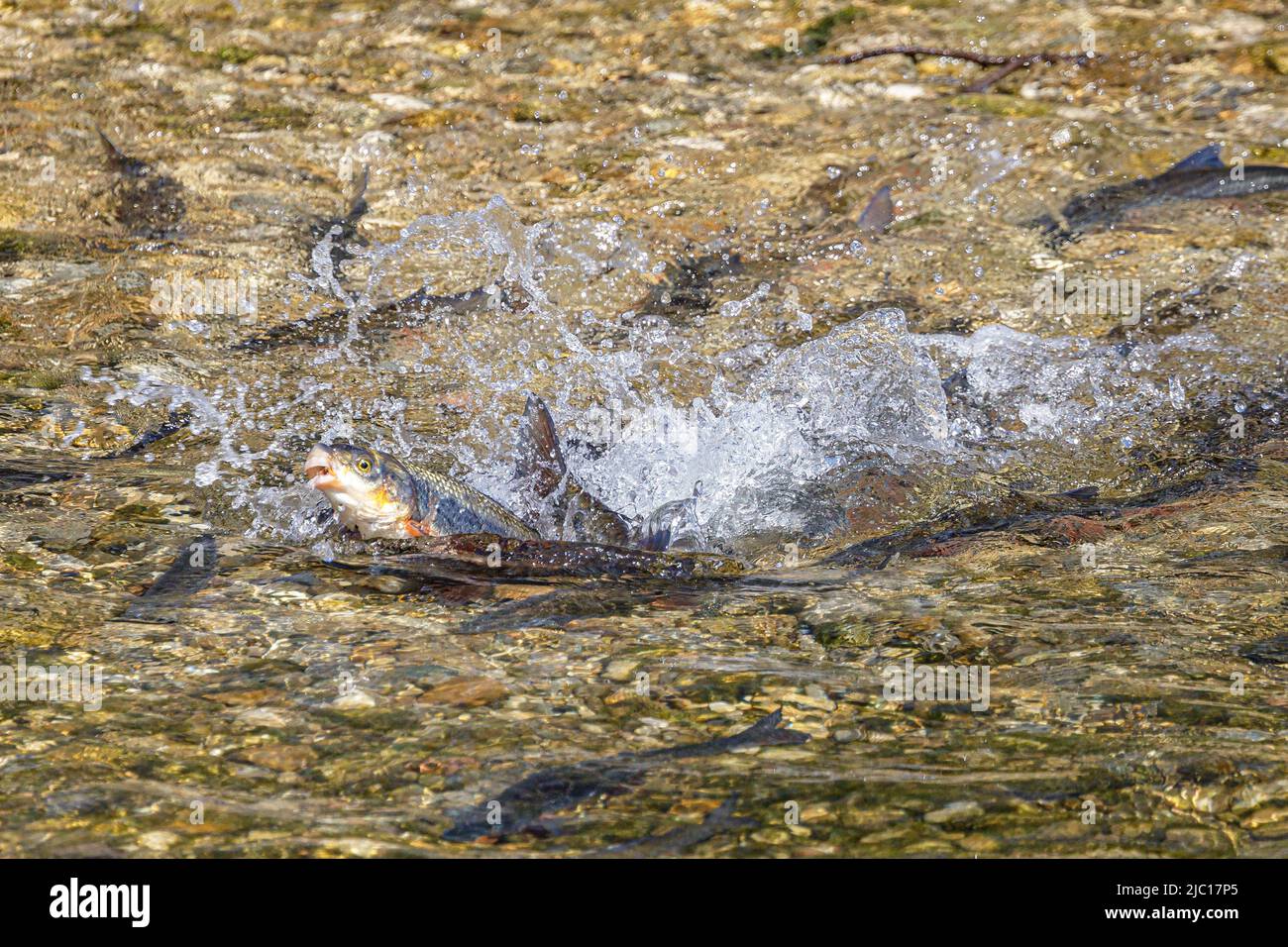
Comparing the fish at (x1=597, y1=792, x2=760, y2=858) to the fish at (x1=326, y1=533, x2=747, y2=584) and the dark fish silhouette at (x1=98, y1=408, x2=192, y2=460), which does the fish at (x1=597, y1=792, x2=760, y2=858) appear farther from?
the dark fish silhouette at (x1=98, y1=408, x2=192, y2=460)

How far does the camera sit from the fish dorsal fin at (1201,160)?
7.41 metres

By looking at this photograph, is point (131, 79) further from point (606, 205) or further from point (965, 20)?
point (965, 20)

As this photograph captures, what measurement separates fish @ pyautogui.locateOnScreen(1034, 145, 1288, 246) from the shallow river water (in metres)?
0.11

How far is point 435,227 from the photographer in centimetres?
697

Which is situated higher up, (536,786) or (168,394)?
(168,394)

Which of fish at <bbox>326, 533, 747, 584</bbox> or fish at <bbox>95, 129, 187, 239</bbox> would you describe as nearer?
fish at <bbox>326, 533, 747, 584</bbox>

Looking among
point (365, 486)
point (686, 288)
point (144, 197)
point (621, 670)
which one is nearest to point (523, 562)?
point (365, 486)

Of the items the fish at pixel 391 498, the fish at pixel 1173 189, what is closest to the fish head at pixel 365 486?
the fish at pixel 391 498

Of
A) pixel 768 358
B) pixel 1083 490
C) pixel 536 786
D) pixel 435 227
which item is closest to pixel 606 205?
pixel 435 227

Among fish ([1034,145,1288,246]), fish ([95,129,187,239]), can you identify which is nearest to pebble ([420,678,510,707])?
fish ([95,129,187,239])

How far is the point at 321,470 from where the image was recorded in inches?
165

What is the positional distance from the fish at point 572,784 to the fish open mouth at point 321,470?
177 cm

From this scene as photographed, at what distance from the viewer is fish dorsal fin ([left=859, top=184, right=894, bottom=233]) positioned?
7.13 metres
